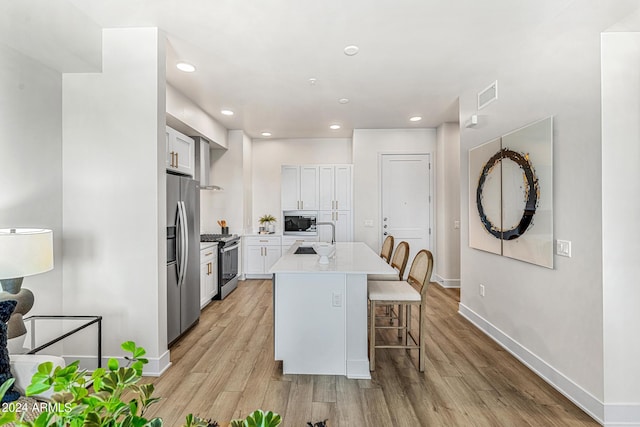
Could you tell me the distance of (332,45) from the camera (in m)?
2.63

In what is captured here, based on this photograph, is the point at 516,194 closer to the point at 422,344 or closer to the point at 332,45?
the point at 422,344

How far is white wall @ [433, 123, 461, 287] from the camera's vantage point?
5.07 m

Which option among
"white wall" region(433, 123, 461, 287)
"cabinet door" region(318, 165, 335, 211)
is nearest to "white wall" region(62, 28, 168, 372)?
"cabinet door" region(318, 165, 335, 211)

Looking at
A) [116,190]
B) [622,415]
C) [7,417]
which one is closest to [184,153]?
[116,190]

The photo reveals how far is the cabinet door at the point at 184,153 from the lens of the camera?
147 inches

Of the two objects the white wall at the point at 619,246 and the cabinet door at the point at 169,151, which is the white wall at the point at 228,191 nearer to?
the cabinet door at the point at 169,151

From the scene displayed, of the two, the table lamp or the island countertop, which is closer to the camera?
the table lamp

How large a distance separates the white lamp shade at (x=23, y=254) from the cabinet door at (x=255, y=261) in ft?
12.7

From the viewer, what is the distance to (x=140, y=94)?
2420 mm

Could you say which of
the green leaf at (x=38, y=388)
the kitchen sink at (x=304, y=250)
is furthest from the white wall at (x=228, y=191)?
the green leaf at (x=38, y=388)

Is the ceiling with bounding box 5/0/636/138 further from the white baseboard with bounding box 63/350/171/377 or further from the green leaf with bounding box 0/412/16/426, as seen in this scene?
the white baseboard with bounding box 63/350/171/377

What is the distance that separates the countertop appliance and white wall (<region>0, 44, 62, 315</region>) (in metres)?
2.14

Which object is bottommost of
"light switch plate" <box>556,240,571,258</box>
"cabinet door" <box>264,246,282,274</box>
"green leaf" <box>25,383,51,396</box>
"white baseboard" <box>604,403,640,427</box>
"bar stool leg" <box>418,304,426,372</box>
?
"white baseboard" <box>604,403,640,427</box>

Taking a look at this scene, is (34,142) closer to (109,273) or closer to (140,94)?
(140,94)
